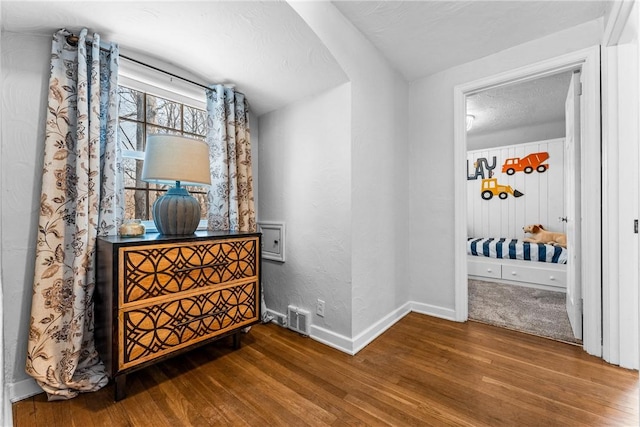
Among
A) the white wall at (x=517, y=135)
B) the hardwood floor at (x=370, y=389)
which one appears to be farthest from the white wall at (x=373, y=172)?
the white wall at (x=517, y=135)

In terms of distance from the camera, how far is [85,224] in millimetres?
1491

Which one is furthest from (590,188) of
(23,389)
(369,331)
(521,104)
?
(23,389)

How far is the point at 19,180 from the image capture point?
1420mm

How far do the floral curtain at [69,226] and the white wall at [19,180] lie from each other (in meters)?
0.09

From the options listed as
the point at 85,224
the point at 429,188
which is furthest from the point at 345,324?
the point at 85,224

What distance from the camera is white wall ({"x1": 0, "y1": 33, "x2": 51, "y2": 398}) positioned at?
1390 millimetres

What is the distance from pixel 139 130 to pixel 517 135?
5.29 meters

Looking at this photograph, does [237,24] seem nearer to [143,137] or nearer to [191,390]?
[143,137]

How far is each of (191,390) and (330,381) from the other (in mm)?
753

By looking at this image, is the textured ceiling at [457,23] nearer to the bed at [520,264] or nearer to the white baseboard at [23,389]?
the bed at [520,264]

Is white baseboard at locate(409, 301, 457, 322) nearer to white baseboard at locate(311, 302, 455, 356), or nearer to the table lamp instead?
white baseboard at locate(311, 302, 455, 356)

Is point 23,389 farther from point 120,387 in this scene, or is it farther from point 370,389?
point 370,389

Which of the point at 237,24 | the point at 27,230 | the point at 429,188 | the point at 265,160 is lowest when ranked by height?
the point at 27,230

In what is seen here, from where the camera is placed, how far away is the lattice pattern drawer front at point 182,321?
1409 millimetres
